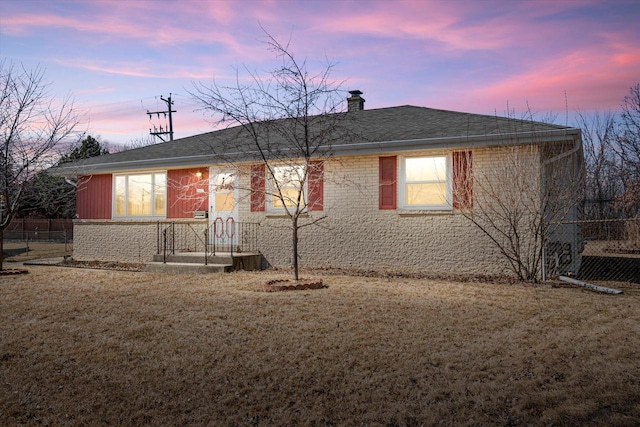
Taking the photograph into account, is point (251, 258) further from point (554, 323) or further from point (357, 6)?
point (554, 323)

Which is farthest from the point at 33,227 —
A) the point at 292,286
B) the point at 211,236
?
the point at 292,286

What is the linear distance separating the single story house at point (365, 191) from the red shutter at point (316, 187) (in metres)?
0.03

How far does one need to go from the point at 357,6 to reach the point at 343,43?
0.89 metres

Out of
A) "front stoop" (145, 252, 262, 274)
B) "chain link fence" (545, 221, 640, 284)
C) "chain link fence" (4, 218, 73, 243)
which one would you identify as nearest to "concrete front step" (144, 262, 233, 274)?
"front stoop" (145, 252, 262, 274)

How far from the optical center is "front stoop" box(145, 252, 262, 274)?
11555 mm

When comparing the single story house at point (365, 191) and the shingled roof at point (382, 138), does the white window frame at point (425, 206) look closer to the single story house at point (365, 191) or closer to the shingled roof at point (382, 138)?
the single story house at point (365, 191)

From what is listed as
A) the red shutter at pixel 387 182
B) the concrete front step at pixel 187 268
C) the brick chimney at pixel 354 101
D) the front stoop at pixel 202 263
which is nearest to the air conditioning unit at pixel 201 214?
the front stoop at pixel 202 263

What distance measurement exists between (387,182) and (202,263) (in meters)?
5.08

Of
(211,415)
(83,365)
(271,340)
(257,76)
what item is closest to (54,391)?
(83,365)

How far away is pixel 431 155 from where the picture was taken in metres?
11.5

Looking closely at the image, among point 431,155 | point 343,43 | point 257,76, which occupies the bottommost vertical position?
point 431,155

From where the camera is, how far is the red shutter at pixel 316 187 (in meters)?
12.6

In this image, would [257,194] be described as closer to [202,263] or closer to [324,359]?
[202,263]

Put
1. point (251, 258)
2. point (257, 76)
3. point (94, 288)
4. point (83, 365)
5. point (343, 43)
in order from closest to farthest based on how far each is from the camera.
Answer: point (83, 365) → point (94, 288) → point (257, 76) → point (343, 43) → point (251, 258)
